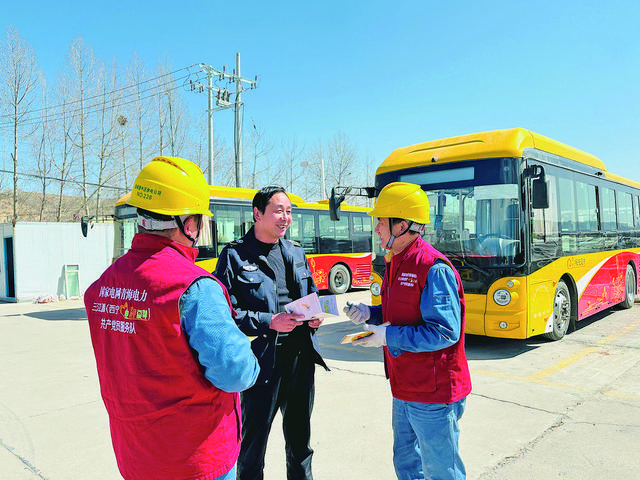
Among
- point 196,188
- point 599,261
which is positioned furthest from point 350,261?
point 196,188

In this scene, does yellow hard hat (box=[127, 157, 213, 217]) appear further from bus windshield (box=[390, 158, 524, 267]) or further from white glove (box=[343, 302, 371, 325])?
bus windshield (box=[390, 158, 524, 267])

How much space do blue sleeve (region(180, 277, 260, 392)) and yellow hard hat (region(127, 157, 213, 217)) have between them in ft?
0.98

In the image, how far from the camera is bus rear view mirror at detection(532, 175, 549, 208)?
677 cm

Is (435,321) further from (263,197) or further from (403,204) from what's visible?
(263,197)

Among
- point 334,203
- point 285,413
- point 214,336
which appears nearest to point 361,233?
point 334,203

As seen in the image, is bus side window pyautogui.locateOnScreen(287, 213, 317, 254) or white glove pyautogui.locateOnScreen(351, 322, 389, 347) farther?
bus side window pyautogui.locateOnScreen(287, 213, 317, 254)

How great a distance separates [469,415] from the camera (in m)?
4.77

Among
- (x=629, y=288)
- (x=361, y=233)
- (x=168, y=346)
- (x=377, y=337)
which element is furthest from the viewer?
(x=361, y=233)

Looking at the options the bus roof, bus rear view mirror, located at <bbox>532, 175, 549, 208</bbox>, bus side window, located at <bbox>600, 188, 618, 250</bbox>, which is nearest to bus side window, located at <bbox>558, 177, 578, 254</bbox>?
the bus roof

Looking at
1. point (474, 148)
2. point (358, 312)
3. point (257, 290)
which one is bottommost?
point (358, 312)

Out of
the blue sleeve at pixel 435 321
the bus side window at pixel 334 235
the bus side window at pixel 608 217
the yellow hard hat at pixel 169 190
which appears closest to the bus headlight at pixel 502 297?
the bus side window at pixel 608 217

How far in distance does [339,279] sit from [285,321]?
48.1ft

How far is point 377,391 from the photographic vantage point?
18.4 feet

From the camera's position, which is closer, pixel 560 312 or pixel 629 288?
pixel 560 312
